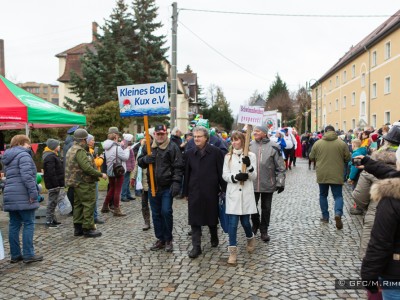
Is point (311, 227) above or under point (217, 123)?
under

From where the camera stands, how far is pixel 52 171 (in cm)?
771

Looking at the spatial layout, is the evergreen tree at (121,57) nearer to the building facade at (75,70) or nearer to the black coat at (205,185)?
the building facade at (75,70)

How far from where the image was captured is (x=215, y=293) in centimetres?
443

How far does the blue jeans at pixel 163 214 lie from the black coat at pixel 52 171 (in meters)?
2.48

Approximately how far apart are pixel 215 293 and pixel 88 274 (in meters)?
1.72

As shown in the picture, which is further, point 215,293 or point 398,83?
point 398,83

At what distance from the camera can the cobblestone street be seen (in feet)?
14.8

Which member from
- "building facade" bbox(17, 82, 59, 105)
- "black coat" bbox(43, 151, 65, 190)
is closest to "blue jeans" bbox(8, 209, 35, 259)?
"black coat" bbox(43, 151, 65, 190)

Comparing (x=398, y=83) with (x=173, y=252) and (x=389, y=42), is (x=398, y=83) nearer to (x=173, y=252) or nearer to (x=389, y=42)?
(x=389, y=42)

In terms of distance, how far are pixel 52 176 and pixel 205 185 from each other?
3473 mm

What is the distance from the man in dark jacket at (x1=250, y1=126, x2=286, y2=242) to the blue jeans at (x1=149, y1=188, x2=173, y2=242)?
4.87 ft

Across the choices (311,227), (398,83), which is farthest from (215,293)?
(398,83)

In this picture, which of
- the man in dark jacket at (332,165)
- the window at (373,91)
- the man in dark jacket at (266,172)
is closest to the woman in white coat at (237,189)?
the man in dark jacket at (266,172)

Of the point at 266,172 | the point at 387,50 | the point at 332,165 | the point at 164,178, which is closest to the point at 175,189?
the point at 164,178
